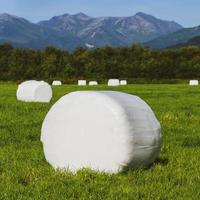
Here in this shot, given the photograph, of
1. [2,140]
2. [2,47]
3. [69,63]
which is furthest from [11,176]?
[2,47]

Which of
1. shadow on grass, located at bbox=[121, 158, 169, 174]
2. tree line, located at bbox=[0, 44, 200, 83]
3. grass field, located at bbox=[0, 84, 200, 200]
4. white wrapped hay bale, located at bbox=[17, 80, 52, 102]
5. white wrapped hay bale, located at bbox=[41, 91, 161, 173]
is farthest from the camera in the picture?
tree line, located at bbox=[0, 44, 200, 83]

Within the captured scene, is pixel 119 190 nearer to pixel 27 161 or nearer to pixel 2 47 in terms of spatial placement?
pixel 27 161

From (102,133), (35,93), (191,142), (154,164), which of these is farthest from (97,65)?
(102,133)

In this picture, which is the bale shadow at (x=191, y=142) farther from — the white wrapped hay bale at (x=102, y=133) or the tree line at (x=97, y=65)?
the tree line at (x=97, y=65)

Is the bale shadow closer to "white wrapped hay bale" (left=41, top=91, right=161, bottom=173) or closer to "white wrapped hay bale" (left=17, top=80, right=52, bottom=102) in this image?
"white wrapped hay bale" (left=41, top=91, right=161, bottom=173)

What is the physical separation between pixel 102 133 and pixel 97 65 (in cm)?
8957

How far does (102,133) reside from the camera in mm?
8992

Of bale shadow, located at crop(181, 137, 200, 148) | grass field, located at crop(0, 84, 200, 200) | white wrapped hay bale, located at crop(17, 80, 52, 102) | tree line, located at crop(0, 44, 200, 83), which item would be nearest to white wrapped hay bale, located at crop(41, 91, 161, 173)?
grass field, located at crop(0, 84, 200, 200)

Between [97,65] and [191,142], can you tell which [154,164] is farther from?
[97,65]

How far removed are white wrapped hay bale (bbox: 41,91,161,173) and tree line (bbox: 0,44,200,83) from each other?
275 ft

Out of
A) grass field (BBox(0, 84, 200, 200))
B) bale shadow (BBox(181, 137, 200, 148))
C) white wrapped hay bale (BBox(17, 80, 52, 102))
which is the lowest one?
bale shadow (BBox(181, 137, 200, 148))

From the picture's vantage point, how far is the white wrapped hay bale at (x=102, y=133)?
29.0 ft

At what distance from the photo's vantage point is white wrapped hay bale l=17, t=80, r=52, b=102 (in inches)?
1107

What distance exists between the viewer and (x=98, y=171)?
9.02m
